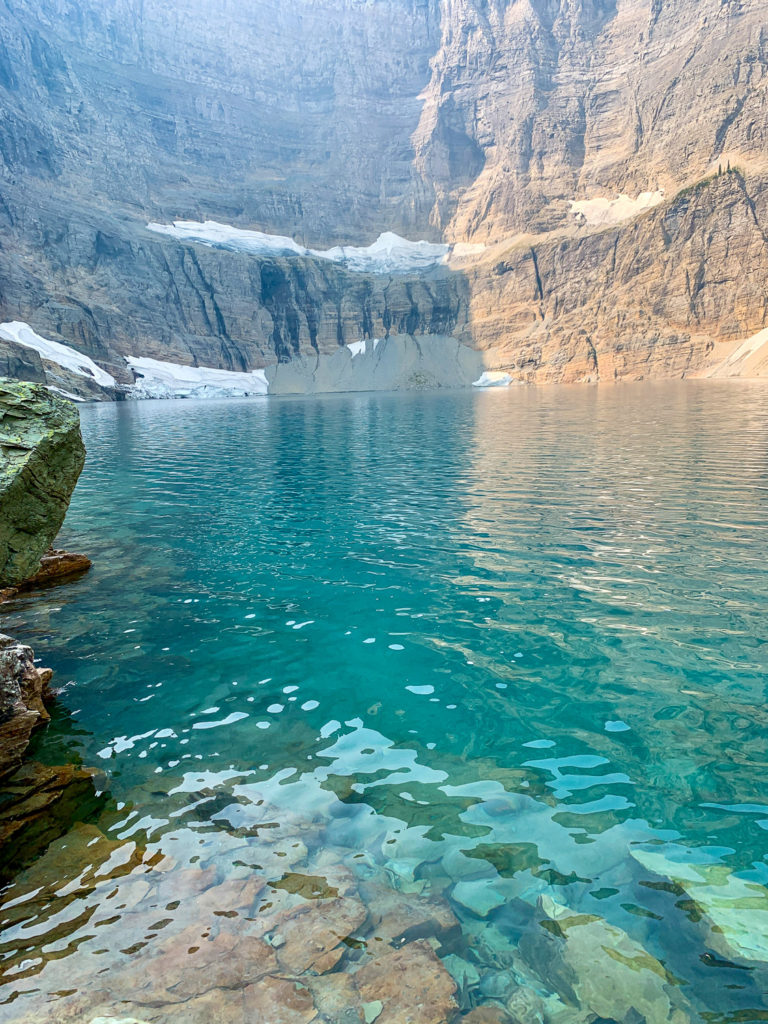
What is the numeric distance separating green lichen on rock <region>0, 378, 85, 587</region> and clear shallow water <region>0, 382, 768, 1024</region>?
6.55 ft

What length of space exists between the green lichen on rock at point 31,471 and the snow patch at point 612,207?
189 meters

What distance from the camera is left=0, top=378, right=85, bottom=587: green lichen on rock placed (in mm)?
8195

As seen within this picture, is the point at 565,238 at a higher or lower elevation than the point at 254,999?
higher

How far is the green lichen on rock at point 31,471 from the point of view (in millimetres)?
8195

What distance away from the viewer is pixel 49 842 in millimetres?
5371

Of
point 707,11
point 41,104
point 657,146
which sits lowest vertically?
point 657,146

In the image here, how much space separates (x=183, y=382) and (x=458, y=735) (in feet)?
533

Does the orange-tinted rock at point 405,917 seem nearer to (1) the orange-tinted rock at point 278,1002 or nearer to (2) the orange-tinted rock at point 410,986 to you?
(2) the orange-tinted rock at point 410,986

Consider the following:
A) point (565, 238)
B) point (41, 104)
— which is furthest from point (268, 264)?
point (565, 238)

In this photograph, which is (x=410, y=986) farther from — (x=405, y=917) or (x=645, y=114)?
(x=645, y=114)

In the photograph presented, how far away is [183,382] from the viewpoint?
154750 millimetres

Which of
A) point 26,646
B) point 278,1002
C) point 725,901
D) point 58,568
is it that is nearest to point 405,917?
point 278,1002

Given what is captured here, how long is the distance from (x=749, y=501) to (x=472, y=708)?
1397 cm

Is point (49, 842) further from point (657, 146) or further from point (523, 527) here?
point (657, 146)
